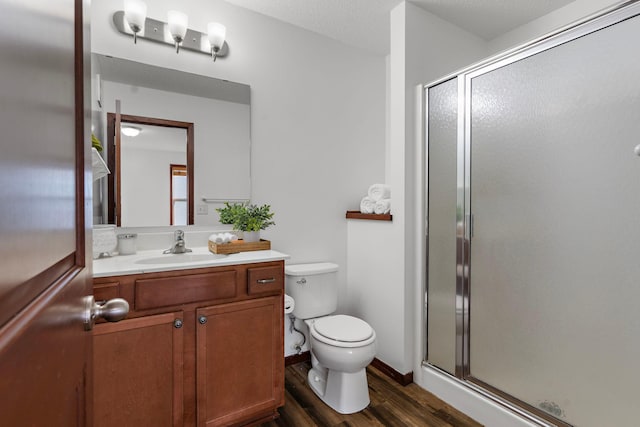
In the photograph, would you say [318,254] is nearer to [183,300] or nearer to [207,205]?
[207,205]

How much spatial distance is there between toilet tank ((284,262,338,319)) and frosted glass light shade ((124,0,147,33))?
1.62 meters

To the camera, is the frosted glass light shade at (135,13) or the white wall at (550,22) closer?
the frosted glass light shade at (135,13)

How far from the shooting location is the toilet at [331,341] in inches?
68.3

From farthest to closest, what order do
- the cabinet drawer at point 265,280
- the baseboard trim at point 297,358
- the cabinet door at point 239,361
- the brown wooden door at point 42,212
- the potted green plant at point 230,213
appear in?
the baseboard trim at point 297,358
the potted green plant at point 230,213
the cabinet drawer at point 265,280
the cabinet door at point 239,361
the brown wooden door at point 42,212

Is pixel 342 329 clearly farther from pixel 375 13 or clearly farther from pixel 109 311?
pixel 375 13

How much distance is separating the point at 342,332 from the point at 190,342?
814mm

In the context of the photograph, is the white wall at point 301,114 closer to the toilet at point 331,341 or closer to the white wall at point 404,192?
the toilet at point 331,341

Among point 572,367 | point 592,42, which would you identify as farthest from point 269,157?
point 572,367

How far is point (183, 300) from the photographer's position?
4.71 feet

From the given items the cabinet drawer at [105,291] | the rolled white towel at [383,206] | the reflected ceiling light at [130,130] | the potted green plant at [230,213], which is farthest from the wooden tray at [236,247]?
the rolled white towel at [383,206]

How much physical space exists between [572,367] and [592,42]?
4.58ft

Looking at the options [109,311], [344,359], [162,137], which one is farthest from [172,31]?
[344,359]

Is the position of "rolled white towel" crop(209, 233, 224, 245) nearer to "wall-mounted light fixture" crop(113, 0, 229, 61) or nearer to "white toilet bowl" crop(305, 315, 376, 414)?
"white toilet bowl" crop(305, 315, 376, 414)

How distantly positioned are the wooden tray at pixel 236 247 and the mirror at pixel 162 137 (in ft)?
0.89
